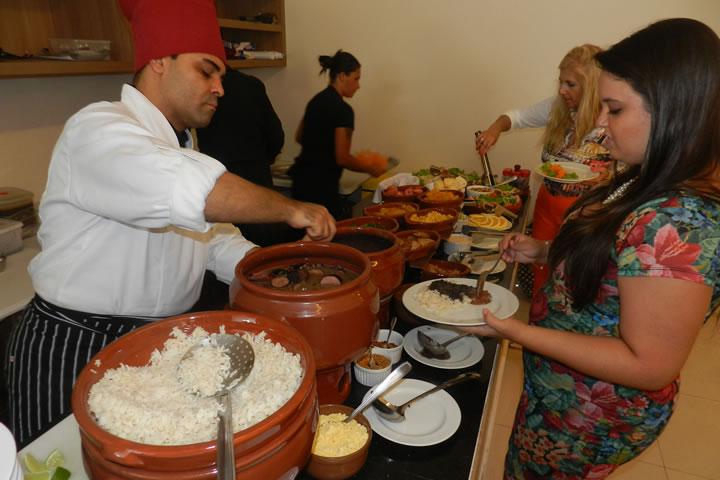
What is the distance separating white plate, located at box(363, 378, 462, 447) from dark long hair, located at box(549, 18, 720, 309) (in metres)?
0.41

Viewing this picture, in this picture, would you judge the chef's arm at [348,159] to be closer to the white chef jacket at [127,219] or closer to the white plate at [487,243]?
the white plate at [487,243]

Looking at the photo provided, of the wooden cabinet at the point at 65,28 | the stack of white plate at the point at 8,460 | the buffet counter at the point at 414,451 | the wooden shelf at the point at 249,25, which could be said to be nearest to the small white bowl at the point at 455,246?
the buffet counter at the point at 414,451

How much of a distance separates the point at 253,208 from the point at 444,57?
3.23 meters

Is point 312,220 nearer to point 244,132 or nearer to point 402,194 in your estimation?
point 402,194

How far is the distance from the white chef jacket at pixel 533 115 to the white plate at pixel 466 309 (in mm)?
1864

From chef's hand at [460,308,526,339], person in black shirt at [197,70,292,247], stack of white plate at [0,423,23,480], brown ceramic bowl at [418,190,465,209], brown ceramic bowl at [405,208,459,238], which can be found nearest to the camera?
stack of white plate at [0,423,23,480]

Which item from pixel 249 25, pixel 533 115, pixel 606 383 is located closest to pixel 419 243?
pixel 606 383

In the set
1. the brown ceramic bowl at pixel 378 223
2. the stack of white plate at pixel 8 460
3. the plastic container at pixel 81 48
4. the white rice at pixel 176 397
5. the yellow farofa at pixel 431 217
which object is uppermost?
the plastic container at pixel 81 48

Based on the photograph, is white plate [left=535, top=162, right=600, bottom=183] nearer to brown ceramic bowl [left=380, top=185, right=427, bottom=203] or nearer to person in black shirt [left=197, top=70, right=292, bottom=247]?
brown ceramic bowl [left=380, top=185, right=427, bottom=203]

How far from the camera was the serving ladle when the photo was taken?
1.70 feet

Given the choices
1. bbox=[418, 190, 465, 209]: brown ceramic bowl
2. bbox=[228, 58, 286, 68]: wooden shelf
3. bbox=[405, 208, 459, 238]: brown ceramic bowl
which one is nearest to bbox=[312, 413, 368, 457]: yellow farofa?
bbox=[405, 208, 459, 238]: brown ceramic bowl

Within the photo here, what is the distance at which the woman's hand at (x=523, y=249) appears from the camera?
1.44m

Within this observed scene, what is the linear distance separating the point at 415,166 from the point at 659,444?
2.58m

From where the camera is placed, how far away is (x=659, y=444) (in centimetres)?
219
